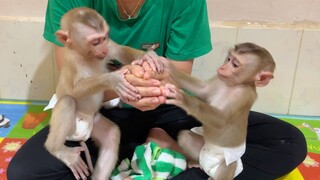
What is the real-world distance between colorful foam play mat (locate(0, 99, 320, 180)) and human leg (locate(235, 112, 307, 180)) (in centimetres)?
13

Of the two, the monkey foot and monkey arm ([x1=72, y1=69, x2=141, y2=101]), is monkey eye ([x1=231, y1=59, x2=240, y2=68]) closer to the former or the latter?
monkey arm ([x1=72, y1=69, x2=141, y2=101])

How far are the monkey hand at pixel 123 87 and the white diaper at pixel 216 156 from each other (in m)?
0.33

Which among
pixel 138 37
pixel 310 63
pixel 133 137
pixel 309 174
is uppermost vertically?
pixel 138 37

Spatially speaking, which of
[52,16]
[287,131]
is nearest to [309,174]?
[287,131]

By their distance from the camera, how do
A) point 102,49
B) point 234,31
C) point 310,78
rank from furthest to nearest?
1. point 310,78
2. point 234,31
3. point 102,49

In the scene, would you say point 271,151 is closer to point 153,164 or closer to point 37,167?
point 153,164

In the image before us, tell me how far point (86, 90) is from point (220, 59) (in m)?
0.87

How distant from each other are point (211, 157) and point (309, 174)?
55 cm

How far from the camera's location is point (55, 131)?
1.24 m

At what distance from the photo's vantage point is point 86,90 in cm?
121

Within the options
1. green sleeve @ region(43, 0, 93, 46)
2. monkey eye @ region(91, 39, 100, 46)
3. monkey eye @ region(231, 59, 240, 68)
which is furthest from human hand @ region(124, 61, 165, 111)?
green sleeve @ region(43, 0, 93, 46)

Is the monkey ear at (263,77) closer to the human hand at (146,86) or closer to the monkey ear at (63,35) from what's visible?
the human hand at (146,86)

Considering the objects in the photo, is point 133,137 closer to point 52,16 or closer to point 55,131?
point 55,131

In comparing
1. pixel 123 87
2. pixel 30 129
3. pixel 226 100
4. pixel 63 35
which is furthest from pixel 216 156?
pixel 30 129
